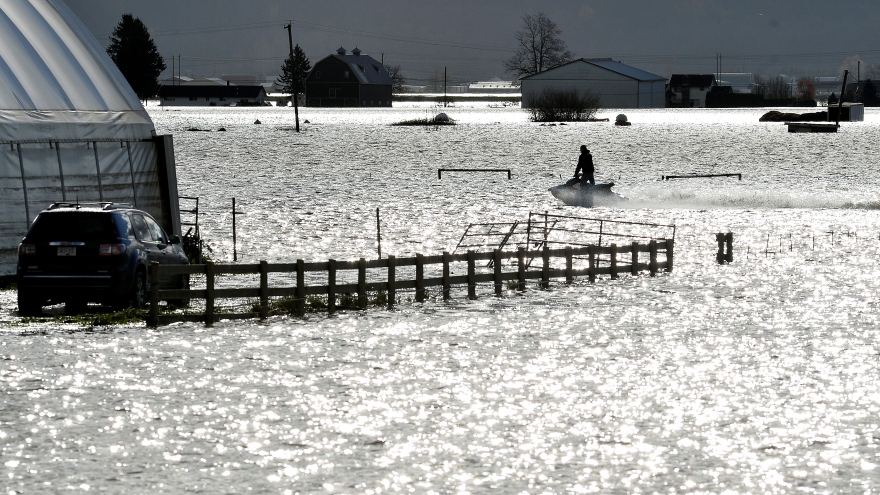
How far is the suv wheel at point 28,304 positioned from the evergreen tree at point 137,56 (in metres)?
167

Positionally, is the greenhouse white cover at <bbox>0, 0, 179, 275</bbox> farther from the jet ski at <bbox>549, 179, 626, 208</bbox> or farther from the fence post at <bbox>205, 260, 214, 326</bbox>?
the jet ski at <bbox>549, 179, 626, 208</bbox>

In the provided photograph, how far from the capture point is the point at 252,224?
112ft

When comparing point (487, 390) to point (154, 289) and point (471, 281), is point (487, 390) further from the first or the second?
point (471, 281)

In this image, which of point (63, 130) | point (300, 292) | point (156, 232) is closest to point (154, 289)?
point (300, 292)

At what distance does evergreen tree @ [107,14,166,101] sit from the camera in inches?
7101

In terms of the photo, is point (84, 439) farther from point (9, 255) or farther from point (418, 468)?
point (9, 255)

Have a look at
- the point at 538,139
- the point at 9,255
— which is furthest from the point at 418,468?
the point at 538,139

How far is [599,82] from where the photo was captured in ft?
591

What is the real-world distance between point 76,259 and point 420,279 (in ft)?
18.7

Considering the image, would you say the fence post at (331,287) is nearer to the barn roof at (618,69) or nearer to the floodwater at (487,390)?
the floodwater at (487,390)

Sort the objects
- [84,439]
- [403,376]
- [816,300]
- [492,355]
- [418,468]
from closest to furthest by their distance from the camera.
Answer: [418,468]
[84,439]
[403,376]
[492,355]
[816,300]

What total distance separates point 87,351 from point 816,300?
40.0 ft

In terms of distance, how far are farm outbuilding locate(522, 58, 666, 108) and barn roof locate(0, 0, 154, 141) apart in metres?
150

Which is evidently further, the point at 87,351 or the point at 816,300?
the point at 816,300
